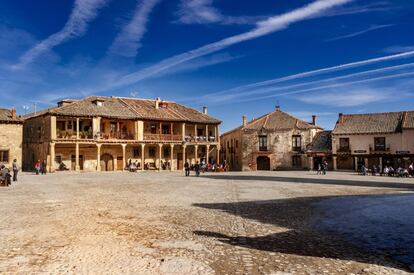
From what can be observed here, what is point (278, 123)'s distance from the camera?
45.9 metres

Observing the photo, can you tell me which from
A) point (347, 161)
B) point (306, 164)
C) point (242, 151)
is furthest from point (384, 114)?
point (242, 151)

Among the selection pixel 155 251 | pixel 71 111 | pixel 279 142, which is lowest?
pixel 155 251

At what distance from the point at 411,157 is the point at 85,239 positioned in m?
39.4

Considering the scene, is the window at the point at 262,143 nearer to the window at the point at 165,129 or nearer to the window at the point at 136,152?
the window at the point at 165,129

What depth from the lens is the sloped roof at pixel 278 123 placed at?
148 feet

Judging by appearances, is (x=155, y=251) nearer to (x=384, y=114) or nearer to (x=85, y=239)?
(x=85, y=239)

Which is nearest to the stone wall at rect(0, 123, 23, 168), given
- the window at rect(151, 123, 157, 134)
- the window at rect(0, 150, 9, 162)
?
the window at rect(0, 150, 9, 162)

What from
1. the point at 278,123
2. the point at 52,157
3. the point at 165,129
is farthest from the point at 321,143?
the point at 52,157

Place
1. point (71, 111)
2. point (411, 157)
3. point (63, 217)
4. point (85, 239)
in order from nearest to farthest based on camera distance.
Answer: point (85, 239) < point (63, 217) < point (71, 111) < point (411, 157)

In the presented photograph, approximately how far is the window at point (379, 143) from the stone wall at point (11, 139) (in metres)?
38.5

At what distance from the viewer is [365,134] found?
136ft

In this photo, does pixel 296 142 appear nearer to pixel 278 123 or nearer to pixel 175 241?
pixel 278 123

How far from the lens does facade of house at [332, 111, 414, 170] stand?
3903 cm

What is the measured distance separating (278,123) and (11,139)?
30.6 meters
